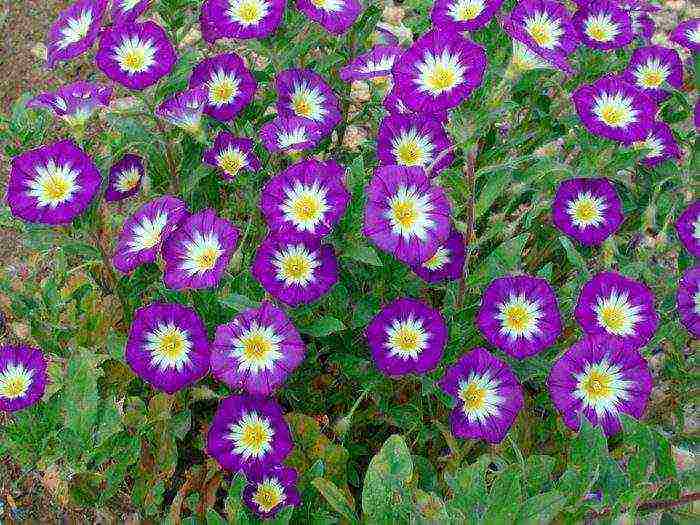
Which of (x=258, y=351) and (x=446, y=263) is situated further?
(x=446, y=263)

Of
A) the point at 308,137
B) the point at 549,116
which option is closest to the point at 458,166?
the point at 549,116

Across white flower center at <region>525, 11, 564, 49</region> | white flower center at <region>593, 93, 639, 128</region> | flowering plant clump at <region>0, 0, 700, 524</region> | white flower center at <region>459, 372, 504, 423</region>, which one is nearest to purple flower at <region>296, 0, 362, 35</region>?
flowering plant clump at <region>0, 0, 700, 524</region>

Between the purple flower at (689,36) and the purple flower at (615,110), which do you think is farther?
the purple flower at (689,36)

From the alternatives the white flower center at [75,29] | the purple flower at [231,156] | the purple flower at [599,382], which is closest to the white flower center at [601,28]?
the purple flower at [599,382]

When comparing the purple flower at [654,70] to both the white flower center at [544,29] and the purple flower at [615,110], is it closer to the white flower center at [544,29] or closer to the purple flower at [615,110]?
the purple flower at [615,110]

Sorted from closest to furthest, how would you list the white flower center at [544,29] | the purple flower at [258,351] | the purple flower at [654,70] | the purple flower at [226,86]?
1. the purple flower at [258,351]
2. the white flower center at [544,29]
3. the purple flower at [226,86]
4. the purple flower at [654,70]

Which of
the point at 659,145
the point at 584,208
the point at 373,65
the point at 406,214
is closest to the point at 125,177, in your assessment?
the point at 373,65

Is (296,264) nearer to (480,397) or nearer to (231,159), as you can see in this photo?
(231,159)
